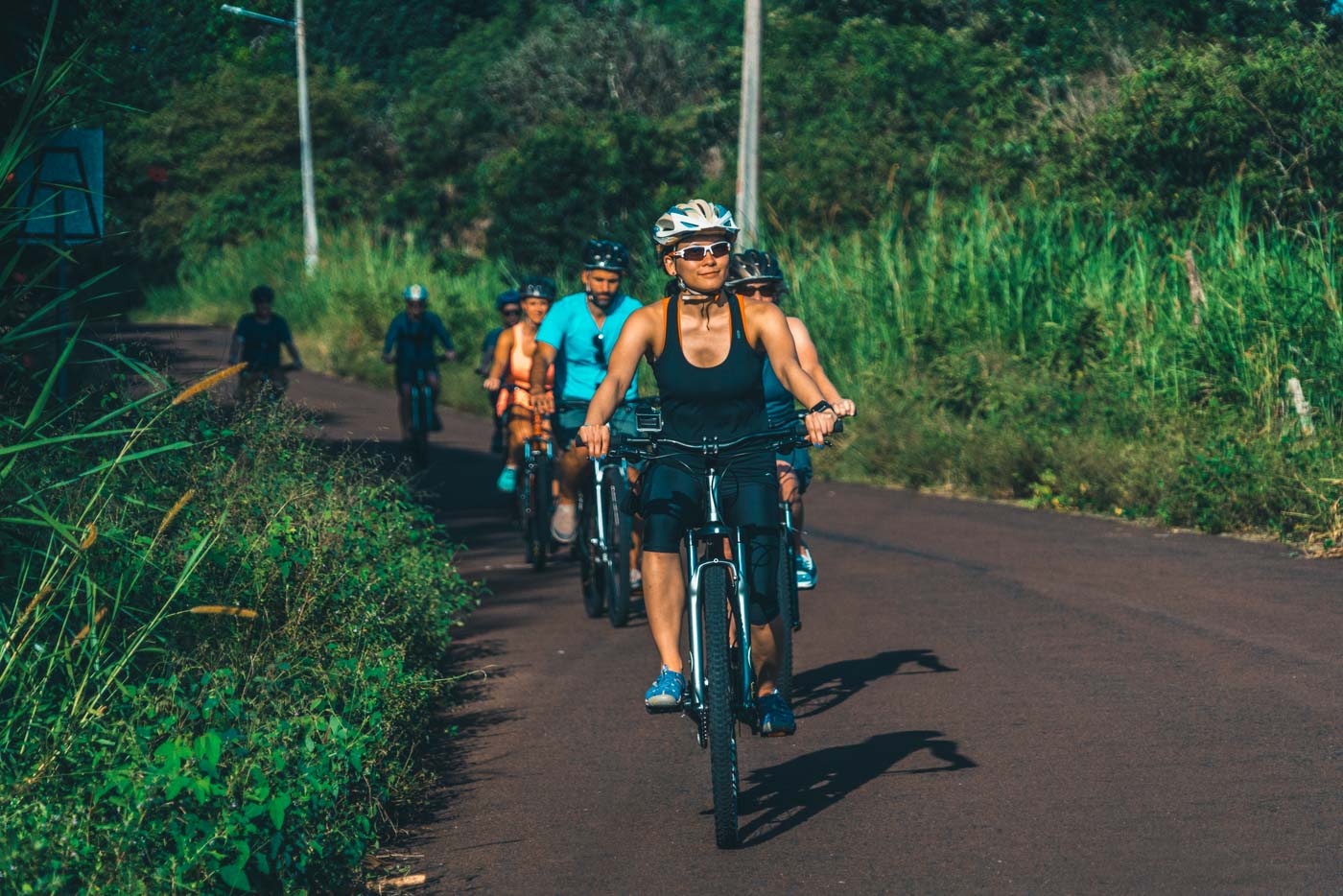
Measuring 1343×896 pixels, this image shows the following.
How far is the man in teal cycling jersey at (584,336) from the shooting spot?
10.3m

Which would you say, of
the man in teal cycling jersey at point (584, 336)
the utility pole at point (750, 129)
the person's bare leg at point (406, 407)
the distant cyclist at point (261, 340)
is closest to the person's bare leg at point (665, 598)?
the man in teal cycling jersey at point (584, 336)

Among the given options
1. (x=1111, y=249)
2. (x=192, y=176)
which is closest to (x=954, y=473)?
(x=1111, y=249)

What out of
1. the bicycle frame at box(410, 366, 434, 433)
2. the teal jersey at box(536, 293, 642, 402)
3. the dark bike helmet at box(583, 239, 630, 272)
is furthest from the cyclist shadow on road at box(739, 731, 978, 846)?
the bicycle frame at box(410, 366, 434, 433)

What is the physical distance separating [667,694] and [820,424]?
3.45 ft

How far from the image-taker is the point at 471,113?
153ft

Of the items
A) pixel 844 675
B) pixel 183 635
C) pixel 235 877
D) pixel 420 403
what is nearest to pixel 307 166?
pixel 420 403

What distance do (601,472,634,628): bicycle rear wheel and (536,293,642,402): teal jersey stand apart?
2.10 ft

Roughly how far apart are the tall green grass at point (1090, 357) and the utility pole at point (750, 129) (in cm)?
109

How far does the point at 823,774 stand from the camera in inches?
265

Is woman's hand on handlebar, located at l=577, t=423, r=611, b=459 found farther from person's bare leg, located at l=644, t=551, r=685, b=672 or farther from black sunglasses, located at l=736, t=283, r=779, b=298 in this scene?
black sunglasses, located at l=736, t=283, r=779, b=298

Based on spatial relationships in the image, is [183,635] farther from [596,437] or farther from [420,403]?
[420,403]

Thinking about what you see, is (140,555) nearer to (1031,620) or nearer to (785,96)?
(1031,620)

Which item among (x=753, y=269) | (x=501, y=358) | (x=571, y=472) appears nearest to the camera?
(x=753, y=269)

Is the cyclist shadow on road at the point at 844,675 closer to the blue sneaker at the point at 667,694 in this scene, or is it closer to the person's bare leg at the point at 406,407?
the blue sneaker at the point at 667,694
